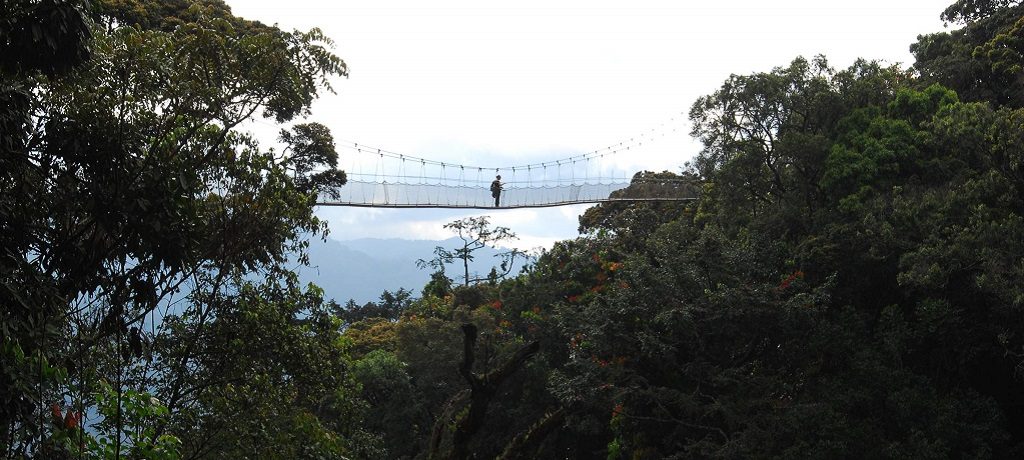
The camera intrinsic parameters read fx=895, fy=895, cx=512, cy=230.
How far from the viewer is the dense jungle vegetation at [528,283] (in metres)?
4.32

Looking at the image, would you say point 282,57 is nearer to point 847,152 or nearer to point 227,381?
point 227,381

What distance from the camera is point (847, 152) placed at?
39.4 feet

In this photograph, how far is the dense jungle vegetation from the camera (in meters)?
4.32

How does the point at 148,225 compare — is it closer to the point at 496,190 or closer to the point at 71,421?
the point at 71,421

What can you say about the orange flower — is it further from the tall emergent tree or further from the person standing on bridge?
the person standing on bridge

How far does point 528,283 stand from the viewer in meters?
17.8

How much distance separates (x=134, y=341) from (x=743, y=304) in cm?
740

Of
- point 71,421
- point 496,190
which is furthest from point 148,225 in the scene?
point 496,190

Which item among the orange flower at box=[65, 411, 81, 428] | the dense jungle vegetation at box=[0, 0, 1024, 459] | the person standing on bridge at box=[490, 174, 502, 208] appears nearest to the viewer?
the orange flower at box=[65, 411, 81, 428]

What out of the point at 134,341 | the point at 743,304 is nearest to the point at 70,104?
the point at 134,341

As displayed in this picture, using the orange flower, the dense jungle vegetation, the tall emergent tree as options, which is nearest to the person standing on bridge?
the dense jungle vegetation

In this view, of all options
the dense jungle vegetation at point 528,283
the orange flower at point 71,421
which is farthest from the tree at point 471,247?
the orange flower at point 71,421

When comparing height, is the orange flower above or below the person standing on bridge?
below

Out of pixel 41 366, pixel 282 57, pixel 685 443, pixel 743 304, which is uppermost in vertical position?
pixel 282 57
